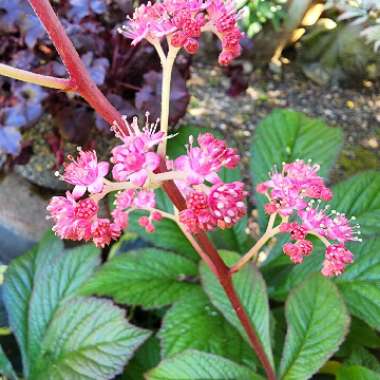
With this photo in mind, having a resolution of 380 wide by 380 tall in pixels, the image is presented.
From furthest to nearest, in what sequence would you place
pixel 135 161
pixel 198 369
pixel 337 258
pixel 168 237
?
pixel 168 237 < pixel 198 369 < pixel 337 258 < pixel 135 161

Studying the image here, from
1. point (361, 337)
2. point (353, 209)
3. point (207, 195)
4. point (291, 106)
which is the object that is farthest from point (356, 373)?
point (291, 106)

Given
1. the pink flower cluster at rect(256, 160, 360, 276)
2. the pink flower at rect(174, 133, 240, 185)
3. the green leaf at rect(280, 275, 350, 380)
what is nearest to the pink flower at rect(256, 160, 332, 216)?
the pink flower cluster at rect(256, 160, 360, 276)

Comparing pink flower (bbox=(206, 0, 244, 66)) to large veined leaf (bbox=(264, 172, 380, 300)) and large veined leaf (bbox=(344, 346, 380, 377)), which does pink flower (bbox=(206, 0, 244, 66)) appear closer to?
A: large veined leaf (bbox=(264, 172, 380, 300))

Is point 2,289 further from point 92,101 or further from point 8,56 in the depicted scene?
point 92,101

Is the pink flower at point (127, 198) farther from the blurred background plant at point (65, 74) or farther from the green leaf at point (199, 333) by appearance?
the blurred background plant at point (65, 74)

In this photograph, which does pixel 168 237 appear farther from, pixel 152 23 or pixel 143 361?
pixel 152 23

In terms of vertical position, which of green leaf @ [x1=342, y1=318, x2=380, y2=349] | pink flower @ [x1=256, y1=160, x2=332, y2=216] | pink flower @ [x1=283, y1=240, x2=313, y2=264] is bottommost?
green leaf @ [x1=342, y1=318, x2=380, y2=349]
